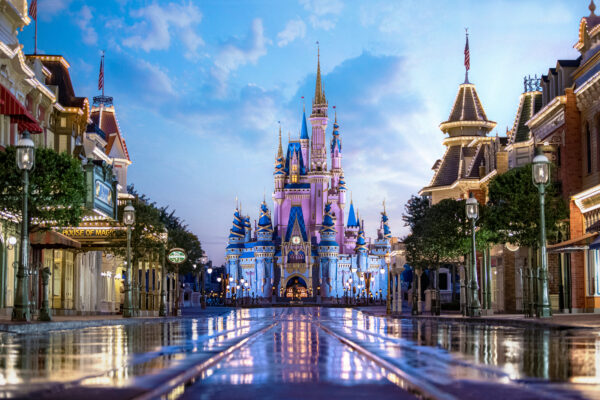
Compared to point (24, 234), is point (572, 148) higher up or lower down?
higher up

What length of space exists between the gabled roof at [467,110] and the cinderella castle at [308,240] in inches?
2896

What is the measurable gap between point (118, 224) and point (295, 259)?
12498 cm

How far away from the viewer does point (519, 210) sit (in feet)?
127

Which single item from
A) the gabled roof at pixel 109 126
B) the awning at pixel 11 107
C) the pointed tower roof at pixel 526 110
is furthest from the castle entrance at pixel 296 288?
the awning at pixel 11 107

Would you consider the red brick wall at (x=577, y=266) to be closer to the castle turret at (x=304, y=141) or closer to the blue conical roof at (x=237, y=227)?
the blue conical roof at (x=237, y=227)

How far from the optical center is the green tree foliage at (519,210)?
38.7 m

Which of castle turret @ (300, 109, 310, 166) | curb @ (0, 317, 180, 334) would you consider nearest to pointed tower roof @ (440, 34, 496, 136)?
curb @ (0, 317, 180, 334)

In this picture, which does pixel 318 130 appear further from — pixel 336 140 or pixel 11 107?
pixel 11 107

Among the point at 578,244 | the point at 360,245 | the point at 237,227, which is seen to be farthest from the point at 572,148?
the point at 237,227

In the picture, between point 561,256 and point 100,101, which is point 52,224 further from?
point 100,101

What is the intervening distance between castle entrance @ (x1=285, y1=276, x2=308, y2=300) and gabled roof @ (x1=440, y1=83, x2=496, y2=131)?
3419 inches

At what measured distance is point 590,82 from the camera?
39.0m

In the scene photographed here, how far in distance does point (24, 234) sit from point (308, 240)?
472ft

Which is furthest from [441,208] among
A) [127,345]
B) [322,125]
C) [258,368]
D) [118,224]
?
[322,125]
